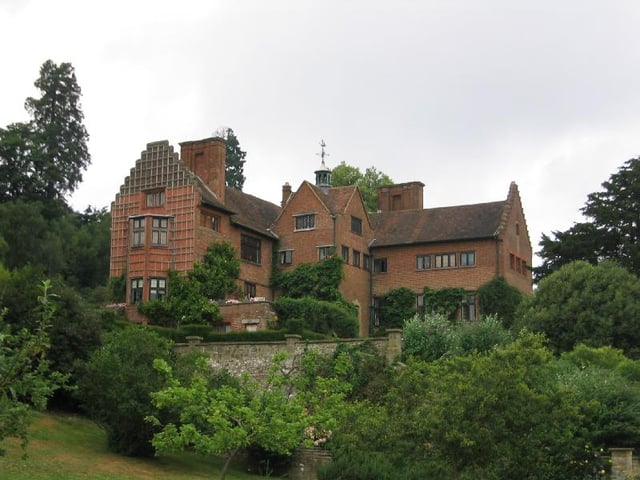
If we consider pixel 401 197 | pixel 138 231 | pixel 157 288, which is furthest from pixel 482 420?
pixel 401 197

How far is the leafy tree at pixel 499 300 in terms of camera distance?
5550 centimetres

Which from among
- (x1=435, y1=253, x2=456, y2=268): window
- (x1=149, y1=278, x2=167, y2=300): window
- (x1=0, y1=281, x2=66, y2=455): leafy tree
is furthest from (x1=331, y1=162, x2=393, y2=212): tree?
(x1=0, y1=281, x2=66, y2=455): leafy tree

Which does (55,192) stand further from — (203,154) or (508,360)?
(508,360)

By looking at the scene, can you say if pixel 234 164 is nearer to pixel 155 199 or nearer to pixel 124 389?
pixel 155 199

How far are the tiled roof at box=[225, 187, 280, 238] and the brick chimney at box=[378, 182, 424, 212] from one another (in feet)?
25.1

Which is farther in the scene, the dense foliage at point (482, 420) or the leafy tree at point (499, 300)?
the leafy tree at point (499, 300)

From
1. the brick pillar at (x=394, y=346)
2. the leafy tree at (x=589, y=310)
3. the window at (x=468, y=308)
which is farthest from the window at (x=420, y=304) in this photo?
the brick pillar at (x=394, y=346)

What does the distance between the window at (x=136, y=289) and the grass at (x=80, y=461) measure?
13567 mm

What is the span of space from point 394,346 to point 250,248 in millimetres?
16299

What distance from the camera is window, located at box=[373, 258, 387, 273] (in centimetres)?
6022

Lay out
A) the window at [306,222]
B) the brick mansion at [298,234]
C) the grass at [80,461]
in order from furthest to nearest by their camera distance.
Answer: the window at [306,222] → the brick mansion at [298,234] → the grass at [80,461]

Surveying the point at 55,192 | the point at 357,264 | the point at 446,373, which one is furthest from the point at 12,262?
the point at 446,373

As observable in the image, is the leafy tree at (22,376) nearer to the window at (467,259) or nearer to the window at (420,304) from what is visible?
the window at (420,304)

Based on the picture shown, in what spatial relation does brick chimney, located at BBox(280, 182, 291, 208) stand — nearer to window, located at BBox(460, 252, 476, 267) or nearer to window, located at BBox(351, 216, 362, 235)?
window, located at BBox(351, 216, 362, 235)
